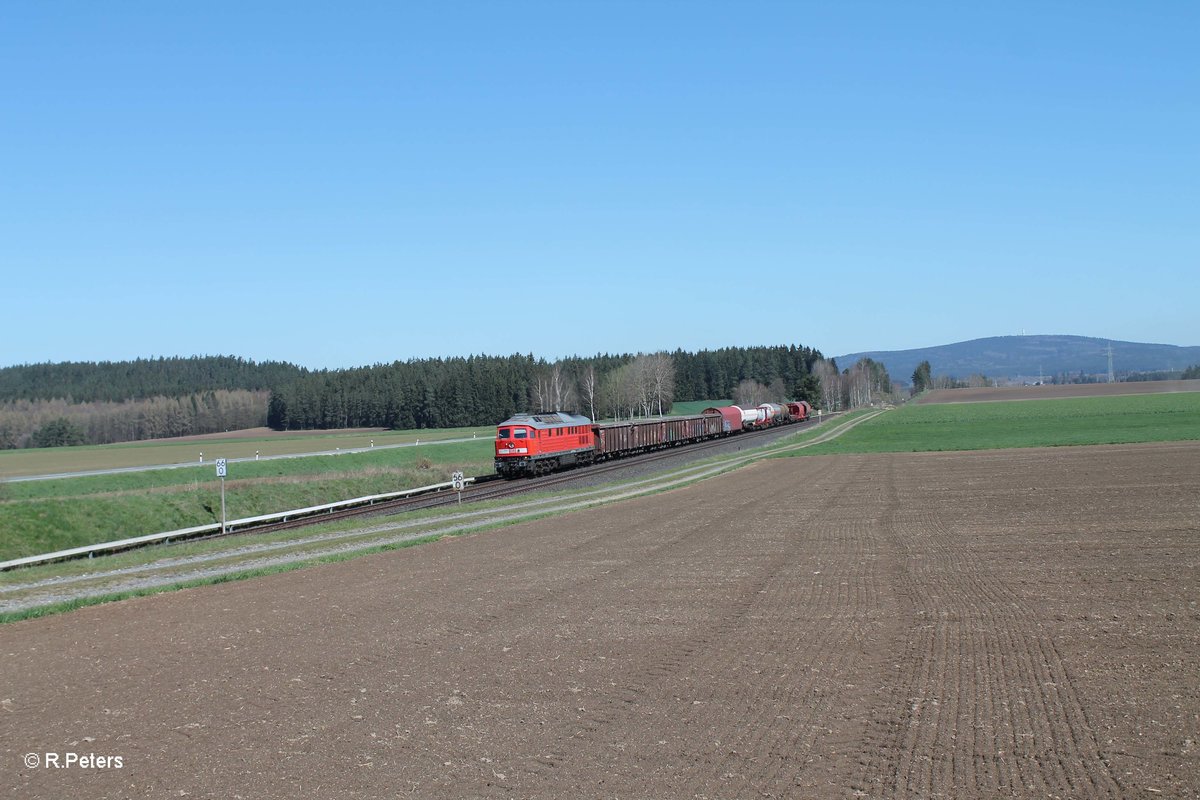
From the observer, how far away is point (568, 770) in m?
7.88

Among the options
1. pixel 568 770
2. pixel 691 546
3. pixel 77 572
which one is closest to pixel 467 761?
pixel 568 770

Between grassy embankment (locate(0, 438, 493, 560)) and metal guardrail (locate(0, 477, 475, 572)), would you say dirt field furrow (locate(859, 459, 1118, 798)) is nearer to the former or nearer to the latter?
metal guardrail (locate(0, 477, 475, 572))

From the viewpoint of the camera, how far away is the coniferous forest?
137625 millimetres

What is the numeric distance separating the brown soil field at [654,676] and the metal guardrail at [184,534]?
14275mm

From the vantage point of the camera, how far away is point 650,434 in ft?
242

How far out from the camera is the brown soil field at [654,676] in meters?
7.75

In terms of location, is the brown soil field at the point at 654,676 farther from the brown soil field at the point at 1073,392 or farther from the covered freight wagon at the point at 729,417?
the brown soil field at the point at 1073,392

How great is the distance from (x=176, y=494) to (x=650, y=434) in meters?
39.0

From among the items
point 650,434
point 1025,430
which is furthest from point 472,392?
point 1025,430

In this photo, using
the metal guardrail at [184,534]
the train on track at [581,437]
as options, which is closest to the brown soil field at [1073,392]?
the train on track at [581,437]

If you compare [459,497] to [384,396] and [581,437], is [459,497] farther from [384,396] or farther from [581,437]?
[384,396]

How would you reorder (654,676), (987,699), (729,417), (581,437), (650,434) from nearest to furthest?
(987,699)
(654,676)
(581,437)
(650,434)
(729,417)

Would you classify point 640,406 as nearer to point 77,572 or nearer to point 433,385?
point 433,385

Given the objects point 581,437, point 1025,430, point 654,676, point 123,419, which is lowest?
point 1025,430
